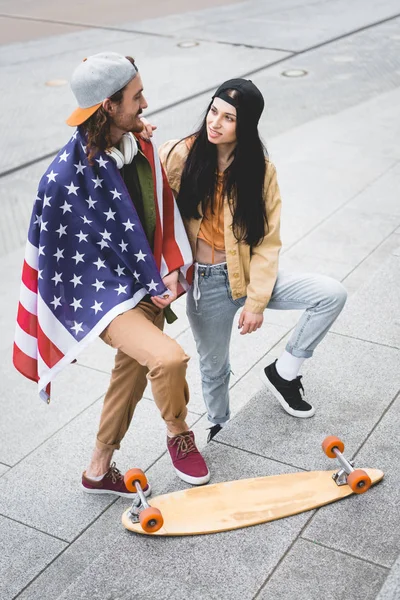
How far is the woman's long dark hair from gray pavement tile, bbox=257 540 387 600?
147 cm

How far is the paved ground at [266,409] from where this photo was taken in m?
3.50

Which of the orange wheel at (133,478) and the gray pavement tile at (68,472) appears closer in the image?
the orange wheel at (133,478)

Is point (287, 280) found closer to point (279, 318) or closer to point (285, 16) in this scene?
point (279, 318)

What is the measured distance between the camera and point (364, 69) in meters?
13.2

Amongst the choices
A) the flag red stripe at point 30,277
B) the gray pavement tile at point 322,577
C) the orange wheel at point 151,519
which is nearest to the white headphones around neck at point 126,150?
the flag red stripe at point 30,277

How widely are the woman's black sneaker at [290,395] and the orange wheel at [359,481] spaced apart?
81 cm

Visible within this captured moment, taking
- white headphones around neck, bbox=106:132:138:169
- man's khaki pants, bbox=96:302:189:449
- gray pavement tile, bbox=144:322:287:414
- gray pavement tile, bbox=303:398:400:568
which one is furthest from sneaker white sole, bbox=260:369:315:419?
white headphones around neck, bbox=106:132:138:169

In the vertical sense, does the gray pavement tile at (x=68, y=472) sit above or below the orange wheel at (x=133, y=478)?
below

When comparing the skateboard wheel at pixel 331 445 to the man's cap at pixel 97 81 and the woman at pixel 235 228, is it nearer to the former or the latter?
the woman at pixel 235 228

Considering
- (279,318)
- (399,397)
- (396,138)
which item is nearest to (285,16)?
(396,138)

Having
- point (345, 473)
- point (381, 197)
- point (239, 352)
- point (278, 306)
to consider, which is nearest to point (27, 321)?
point (278, 306)

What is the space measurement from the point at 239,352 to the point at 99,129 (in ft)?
9.14

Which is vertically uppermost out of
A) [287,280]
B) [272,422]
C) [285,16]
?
[287,280]

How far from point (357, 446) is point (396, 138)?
6.64 metres
